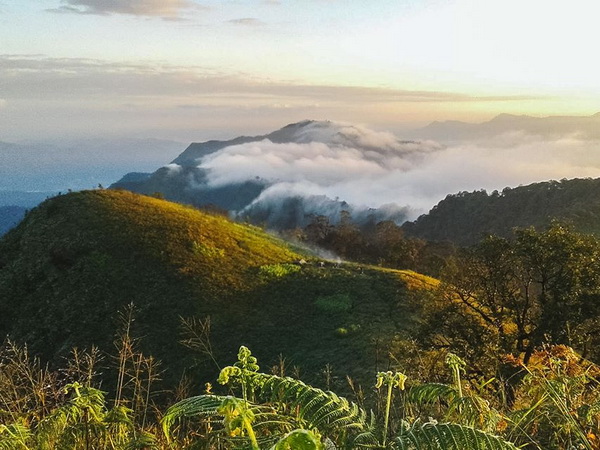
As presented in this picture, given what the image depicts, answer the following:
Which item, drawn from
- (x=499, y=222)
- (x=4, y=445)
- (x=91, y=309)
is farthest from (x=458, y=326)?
(x=499, y=222)

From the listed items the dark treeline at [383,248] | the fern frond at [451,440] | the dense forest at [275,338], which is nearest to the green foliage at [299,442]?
the dense forest at [275,338]

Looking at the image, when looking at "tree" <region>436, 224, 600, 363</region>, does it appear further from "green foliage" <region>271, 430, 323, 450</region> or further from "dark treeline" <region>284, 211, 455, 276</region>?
"dark treeline" <region>284, 211, 455, 276</region>

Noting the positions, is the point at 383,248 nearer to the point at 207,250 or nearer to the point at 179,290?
the point at 207,250

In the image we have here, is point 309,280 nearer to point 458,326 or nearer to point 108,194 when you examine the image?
point 458,326

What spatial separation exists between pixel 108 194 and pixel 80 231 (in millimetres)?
6669

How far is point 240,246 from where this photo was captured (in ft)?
121

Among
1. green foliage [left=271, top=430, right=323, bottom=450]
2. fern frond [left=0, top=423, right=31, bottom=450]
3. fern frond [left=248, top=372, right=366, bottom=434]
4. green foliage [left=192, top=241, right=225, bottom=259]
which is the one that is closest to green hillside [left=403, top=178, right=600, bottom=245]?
green foliage [left=192, top=241, right=225, bottom=259]

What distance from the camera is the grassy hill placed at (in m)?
25.2

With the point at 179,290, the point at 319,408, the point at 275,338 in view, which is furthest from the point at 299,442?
the point at 179,290

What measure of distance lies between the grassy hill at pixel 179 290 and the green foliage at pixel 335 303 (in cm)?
10

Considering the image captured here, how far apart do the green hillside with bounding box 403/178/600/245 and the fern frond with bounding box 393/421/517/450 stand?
9764cm

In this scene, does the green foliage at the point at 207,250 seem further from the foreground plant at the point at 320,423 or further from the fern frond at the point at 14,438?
the foreground plant at the point at 320,423

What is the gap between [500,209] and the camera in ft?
401

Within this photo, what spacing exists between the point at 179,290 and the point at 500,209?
354 ft
